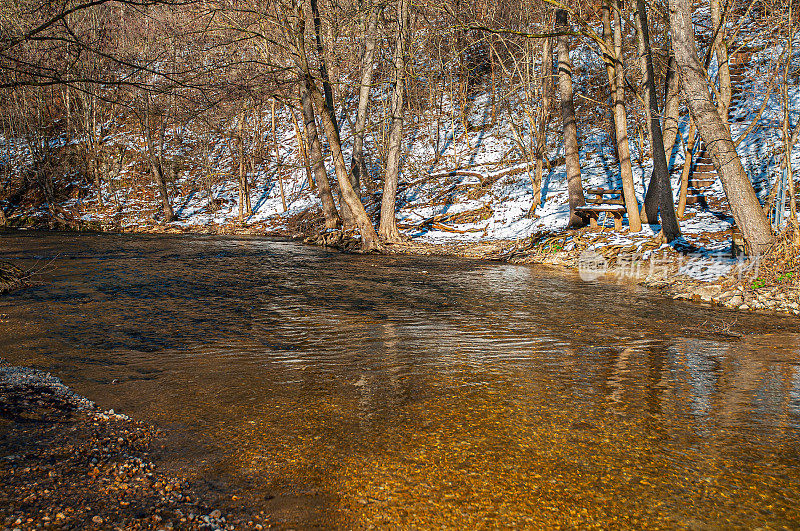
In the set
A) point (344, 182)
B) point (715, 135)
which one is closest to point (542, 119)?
point (344, 182)

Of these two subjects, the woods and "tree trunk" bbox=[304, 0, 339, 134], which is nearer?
the woods

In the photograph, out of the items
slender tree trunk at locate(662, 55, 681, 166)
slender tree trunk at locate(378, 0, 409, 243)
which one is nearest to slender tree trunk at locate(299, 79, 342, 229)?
slender tree trunk at locate(378, 0, 409, 243)

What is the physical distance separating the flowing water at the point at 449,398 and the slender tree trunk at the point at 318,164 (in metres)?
9.85

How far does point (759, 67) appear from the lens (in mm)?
22172

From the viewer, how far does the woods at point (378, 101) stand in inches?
312

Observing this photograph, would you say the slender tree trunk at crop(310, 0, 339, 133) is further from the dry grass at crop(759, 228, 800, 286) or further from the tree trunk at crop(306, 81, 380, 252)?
the dry grass at crop(759, 228, 800, 286)

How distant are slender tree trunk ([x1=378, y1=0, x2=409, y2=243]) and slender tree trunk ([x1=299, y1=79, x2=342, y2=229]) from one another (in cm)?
294

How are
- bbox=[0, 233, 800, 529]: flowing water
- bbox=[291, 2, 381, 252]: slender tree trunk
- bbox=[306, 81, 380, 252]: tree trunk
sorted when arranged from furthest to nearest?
bbox=[306, 81, 380, 252]: tree trunk < bbox=[291, 2, 381, 252]: slender tree trunk < bbox=[0, 233, 800, 529]: flowing water

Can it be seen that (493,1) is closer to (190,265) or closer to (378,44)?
(378,44)

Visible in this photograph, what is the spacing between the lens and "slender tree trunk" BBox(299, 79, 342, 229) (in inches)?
680

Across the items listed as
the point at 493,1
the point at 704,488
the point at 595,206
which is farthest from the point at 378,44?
the point at 704,488

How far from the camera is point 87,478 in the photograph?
2738 millimetres

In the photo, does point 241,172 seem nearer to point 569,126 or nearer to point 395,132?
point 395,132

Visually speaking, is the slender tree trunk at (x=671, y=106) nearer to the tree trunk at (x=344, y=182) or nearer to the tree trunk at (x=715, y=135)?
the tree trunk at (x=715, y=135)
